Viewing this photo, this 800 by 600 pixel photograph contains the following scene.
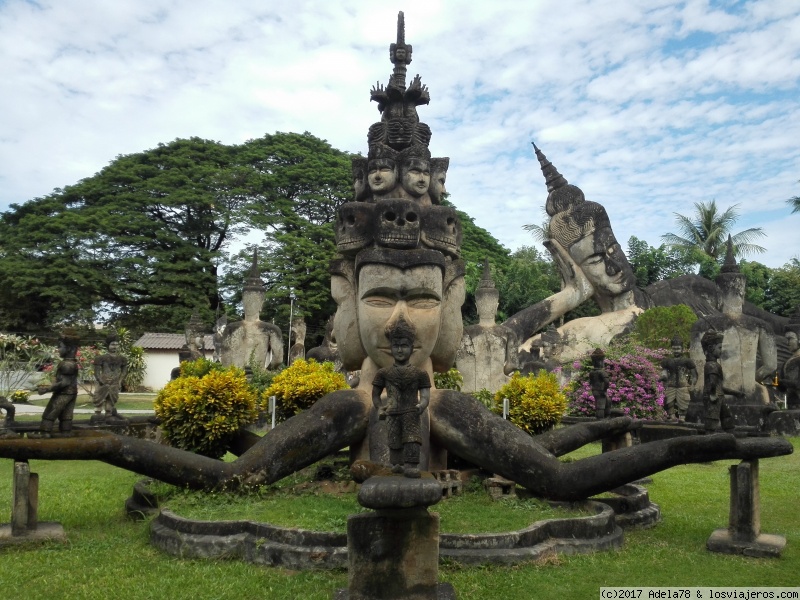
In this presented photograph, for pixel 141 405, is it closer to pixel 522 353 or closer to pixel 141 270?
pixel 141 270

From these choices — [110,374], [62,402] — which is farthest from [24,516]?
[110,374]

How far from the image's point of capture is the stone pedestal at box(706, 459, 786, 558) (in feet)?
19.5

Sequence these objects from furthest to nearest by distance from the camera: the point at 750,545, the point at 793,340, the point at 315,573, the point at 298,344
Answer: the point at 298,344 → the point at 793,340 → the point at 750,545 → the point at 315,573

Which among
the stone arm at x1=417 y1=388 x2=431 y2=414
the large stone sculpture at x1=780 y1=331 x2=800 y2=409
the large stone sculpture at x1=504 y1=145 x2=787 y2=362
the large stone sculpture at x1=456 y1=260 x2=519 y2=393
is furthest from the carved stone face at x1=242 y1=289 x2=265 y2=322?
the stone arm at x1=417 y1=388 x2=431 y2=414

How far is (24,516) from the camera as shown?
19.8ft

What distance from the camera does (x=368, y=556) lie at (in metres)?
4.31

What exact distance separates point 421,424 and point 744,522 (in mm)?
2957

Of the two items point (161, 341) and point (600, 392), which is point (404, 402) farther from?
point (161, 341)

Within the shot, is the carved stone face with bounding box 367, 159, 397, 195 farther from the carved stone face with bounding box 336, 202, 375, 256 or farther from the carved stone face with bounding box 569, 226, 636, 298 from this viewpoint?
the carved stone face with bounding box 569, 226, 636, 298

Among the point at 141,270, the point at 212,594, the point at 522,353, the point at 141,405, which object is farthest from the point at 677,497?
the point at 141,270

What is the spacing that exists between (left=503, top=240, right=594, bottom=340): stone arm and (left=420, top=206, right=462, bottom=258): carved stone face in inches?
523

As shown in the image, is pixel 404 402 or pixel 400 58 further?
pixel 400 58

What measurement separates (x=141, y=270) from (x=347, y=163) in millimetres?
10781

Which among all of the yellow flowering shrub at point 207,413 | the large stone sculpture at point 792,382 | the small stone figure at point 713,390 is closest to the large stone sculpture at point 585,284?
the large stone sculpture at point 792,382
